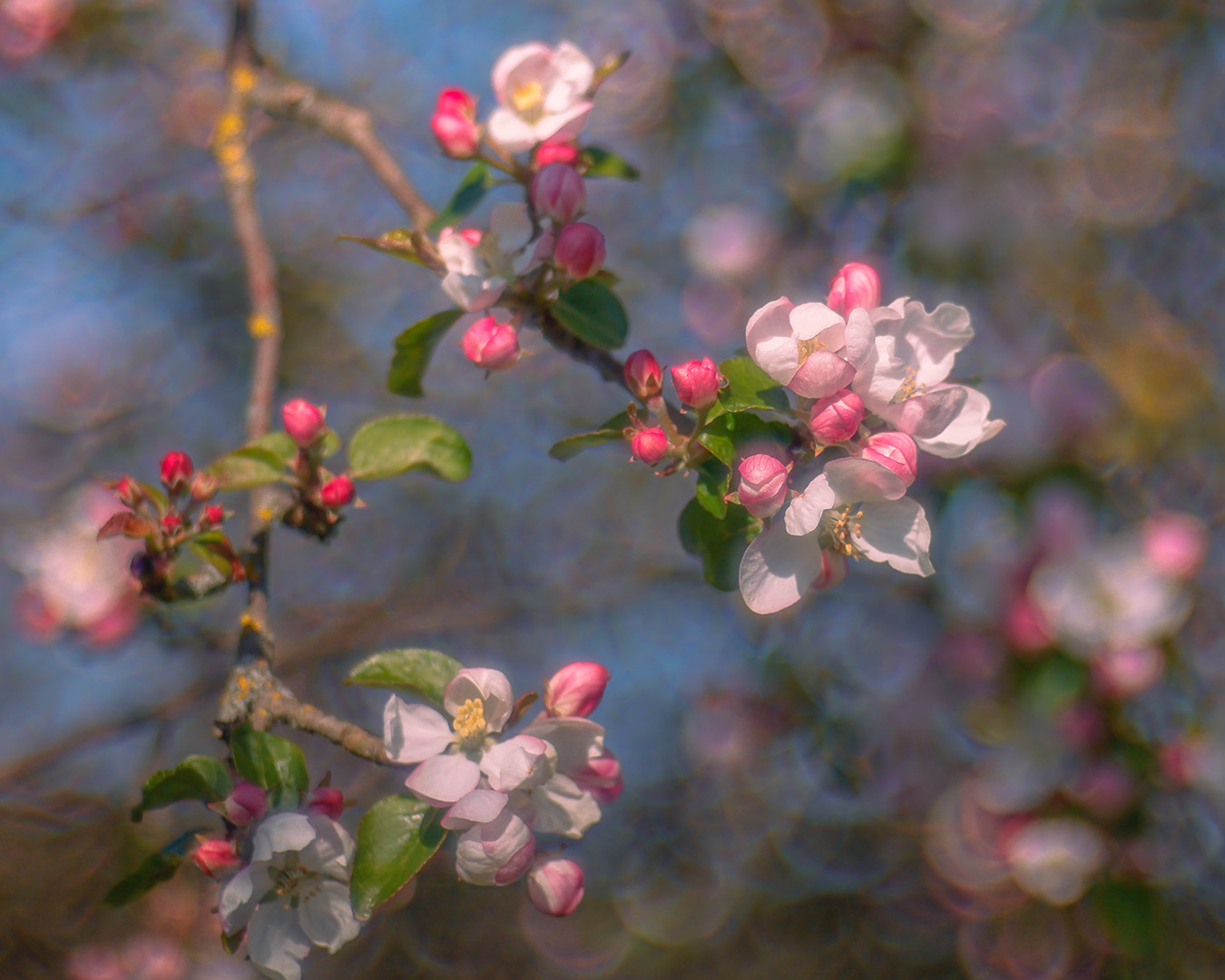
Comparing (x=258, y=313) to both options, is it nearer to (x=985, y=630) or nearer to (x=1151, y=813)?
(x=985, y=630)

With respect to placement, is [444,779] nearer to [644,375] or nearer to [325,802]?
[325,802]

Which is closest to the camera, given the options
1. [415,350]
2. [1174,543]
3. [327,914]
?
[327,914]

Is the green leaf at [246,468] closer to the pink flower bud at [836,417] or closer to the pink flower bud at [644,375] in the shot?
the pink flower bud at [644,375]

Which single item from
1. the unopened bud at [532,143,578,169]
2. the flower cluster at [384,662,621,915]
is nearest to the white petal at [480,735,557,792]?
the flower cluster at [384,662,621,915]

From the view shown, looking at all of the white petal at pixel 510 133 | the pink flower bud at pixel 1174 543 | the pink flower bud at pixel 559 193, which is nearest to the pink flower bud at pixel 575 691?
the pink flower bud at pixel 559 193

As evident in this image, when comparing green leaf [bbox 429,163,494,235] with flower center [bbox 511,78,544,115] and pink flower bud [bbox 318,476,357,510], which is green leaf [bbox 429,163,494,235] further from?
pink flower bud [bbox 318,476,357,510]

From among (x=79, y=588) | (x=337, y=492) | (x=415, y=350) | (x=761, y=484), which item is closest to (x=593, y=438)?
(x=761, y=484)
